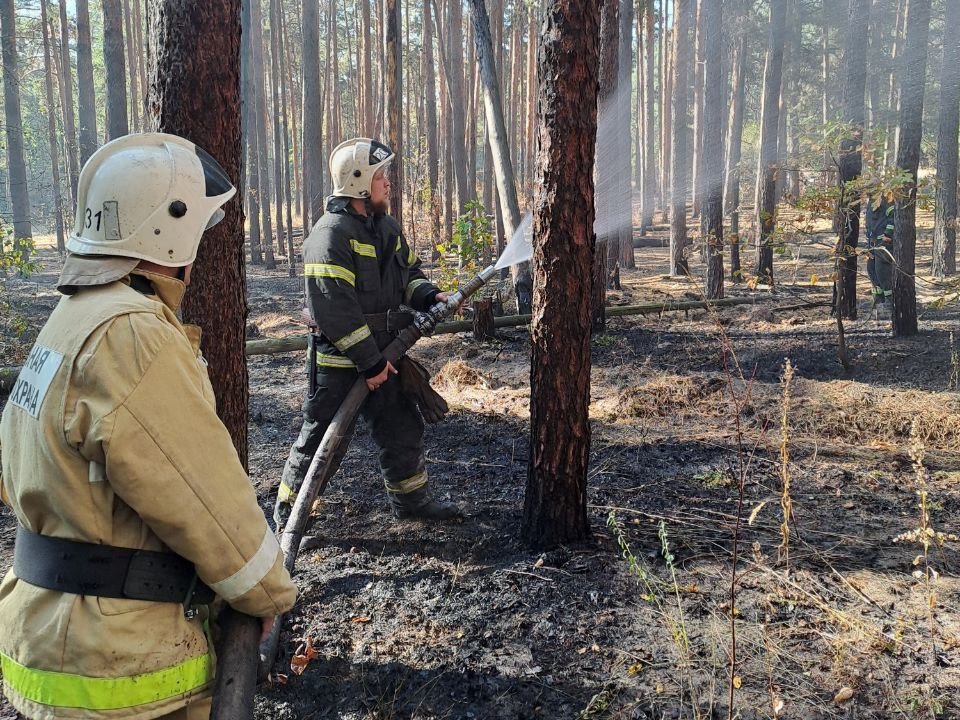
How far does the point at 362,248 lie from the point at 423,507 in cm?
162

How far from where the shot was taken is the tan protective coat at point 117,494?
5.16 feet

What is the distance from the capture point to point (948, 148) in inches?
508

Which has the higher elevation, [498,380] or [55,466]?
A: [55,466]

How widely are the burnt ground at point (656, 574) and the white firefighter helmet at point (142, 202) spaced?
1548mm

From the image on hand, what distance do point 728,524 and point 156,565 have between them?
3356 millimetres

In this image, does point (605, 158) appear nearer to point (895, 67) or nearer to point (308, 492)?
point (308, 492)

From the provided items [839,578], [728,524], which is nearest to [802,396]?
[728,524]

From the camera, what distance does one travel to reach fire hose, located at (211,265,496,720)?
5.86ft

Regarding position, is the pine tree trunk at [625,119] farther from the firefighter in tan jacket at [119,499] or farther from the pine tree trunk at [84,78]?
the pine tree trunk at [84,78]

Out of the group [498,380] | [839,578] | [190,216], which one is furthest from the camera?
[498,380]

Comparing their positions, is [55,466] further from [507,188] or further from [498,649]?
[507,188]

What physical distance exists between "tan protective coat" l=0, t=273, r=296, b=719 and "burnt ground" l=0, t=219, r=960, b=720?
135 cm

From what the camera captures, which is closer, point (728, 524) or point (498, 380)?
point (728, 524)

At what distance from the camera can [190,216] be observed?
1.87m
